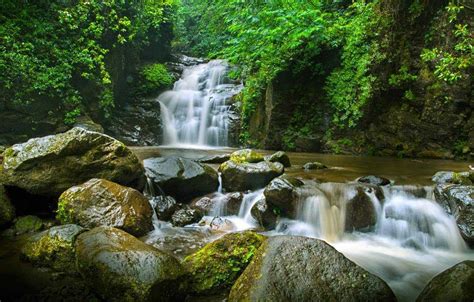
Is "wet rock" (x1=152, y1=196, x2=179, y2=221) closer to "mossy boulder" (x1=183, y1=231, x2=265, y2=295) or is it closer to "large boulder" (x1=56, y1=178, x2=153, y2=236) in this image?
"large boulder" (x1=56, y1=178, x2=153, y2=236)

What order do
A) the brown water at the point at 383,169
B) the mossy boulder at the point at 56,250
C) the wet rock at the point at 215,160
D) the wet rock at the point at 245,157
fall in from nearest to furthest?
1. the mossy boulder at the point at 56,250
2. the brown water at the point at 383,169
3. the wet rock at the point at 245,157
4. the wet rock at the point at 215,160

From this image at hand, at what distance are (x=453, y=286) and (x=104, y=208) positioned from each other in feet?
14.5

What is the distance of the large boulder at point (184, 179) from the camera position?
6.52 meters

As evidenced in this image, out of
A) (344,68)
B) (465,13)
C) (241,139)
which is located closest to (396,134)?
(344,68)

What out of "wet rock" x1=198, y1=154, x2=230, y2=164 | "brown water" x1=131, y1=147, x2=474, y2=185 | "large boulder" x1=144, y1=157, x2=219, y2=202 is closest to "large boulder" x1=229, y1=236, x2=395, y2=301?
"large boulder" x1=144, y1=157, x2=219, y2=202

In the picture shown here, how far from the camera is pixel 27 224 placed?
5.27m

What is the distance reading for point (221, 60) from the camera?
19672 millimetres

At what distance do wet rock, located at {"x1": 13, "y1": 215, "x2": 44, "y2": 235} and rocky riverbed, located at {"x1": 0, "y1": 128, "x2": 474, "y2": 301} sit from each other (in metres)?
0.02

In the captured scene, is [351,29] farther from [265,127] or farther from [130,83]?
[130,83]

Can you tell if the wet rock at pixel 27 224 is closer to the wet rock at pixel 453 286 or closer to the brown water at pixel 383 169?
Answer: the brown water at pixel 383 169

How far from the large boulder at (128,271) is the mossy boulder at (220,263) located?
0.74 feet

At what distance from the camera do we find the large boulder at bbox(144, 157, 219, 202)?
6.52 m

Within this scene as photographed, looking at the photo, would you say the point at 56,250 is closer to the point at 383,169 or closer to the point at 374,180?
the point at 374,180

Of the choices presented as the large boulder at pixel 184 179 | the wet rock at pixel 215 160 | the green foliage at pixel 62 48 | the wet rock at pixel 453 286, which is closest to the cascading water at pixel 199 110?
the green foliage at pixel 62 48
